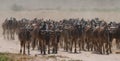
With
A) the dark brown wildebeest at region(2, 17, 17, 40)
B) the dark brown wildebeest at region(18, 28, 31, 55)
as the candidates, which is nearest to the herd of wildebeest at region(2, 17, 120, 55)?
the dark brown wildebeest at region(18, 28, 31, 55)

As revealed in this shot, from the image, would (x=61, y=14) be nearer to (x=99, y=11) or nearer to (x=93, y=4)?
(x=99, y=11)

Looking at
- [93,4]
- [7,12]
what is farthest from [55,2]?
[7,12]

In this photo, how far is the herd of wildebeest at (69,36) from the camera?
86.4ft

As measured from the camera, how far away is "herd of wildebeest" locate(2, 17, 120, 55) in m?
26.3

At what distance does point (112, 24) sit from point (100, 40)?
1.27 m

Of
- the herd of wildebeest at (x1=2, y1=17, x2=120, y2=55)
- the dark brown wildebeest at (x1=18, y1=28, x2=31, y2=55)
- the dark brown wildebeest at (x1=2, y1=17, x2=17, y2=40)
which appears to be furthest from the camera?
the dark brown wildebeest at (x1=2, y1=17, x2=17, y2=40)

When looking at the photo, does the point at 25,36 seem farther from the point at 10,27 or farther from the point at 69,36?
the point at 10,27

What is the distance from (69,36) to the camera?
28.5 meters

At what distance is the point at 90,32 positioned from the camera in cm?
2775

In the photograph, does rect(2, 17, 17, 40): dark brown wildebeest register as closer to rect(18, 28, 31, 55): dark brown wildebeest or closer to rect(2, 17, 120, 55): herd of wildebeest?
rect(2, 17, 120, 55): herd of wildebeest

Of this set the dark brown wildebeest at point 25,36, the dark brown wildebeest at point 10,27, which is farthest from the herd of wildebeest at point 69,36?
the dark brown wildebeest at point 10,27

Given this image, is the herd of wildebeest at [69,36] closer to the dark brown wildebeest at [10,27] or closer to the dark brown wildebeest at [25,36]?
the dark brown wildebeest at [25,36]

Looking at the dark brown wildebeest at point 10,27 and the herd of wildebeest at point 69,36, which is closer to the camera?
the herd of wildebeest at point 69,36

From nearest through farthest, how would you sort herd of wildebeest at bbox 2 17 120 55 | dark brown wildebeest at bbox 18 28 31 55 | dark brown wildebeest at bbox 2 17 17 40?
dark brown wildebeest at bbox 18 28 31 55 → herd of wildebeest at bbox 2 17 120 55 → dark brown wildebeest at bbox 2 17 17 40
